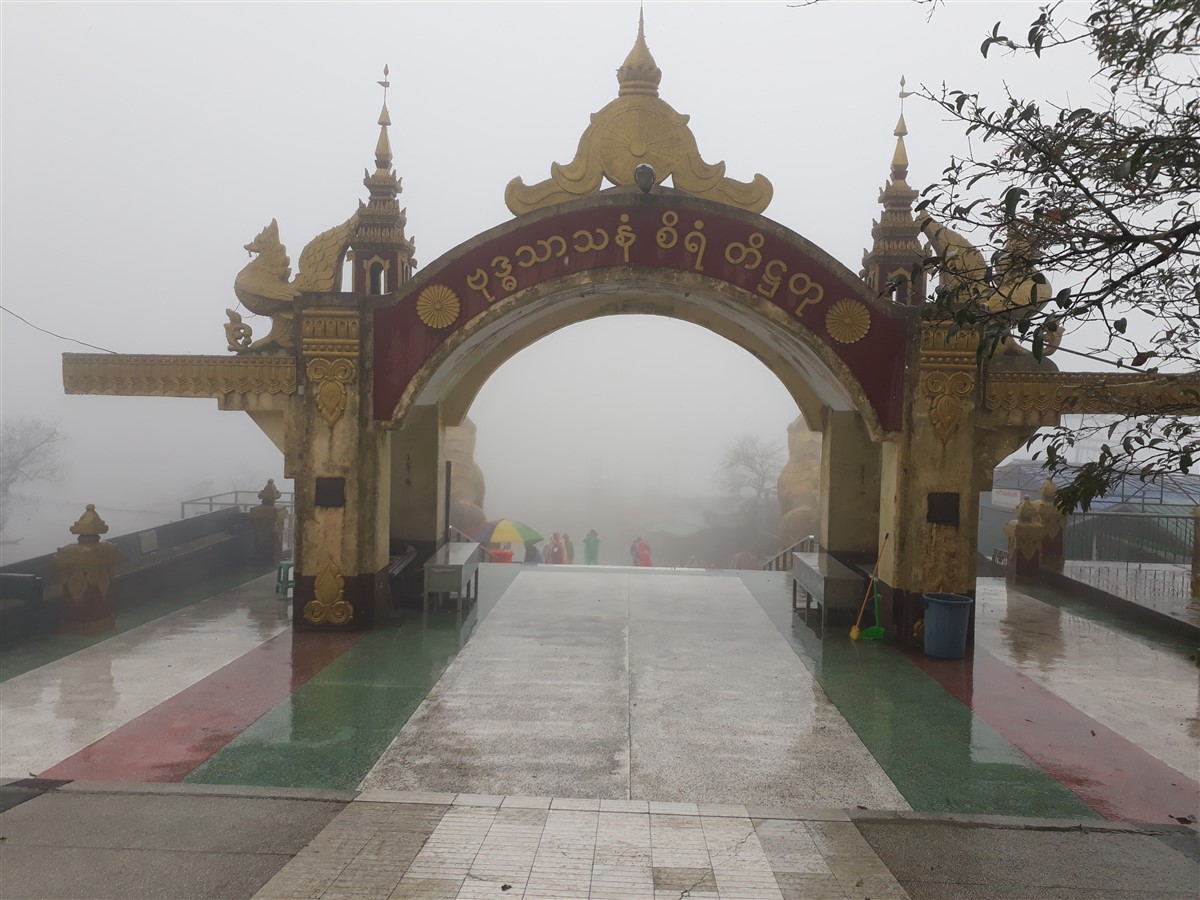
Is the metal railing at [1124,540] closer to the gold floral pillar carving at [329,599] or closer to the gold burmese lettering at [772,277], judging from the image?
the gold burmese lettering at [772,277]

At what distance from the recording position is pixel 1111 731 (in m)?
9.20

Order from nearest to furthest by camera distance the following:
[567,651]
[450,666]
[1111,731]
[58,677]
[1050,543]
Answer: [1111,731]
[58,677]
[450,666]
[567,651]
[1050,543]

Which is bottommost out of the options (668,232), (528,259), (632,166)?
(528,259)

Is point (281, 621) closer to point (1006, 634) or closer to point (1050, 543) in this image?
point (1006, 634)

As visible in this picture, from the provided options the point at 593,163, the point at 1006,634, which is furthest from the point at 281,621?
the point at 1006,634

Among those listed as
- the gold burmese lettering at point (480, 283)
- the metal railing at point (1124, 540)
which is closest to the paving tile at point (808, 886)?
the gold burmese lettering at point (480, 283)

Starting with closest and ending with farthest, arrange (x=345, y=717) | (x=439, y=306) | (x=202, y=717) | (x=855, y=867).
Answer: (x=855, y=867)
(x=202, y=717)
(x=345, y=717)
(x=439, y=306)

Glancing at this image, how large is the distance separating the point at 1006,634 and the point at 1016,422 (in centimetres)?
332

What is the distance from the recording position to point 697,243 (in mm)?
12398

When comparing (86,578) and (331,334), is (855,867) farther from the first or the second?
(86,578)

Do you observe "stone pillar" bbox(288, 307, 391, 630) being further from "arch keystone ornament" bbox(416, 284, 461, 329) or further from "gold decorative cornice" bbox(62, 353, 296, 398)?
"arch keystone ornament" bbox(416, 284, 461, 329)

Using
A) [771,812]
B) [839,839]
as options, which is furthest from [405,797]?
[839,839]

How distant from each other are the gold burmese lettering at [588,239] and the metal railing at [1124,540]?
14.9 meters

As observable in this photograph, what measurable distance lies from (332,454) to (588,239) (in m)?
4.56
